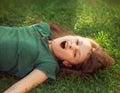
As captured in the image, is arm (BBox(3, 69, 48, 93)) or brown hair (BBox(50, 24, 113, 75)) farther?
brown hair (BBox(50, 24, 113, 75))

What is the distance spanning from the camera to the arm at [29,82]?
273 cm

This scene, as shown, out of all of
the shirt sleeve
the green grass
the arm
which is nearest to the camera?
the arm

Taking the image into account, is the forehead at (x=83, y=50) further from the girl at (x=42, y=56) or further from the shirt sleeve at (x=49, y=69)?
the shirt sleeve at (x=49, y=69)

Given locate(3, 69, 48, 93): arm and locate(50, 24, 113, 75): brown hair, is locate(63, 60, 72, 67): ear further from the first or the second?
locate(3, 69, 48, 93): arm

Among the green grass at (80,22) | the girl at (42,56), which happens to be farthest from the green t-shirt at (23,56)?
the green grass at (80,22)

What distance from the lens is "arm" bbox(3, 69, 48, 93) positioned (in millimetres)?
2730

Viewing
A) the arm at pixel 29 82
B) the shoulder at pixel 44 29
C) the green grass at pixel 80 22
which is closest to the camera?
the arm at pixel 29 82

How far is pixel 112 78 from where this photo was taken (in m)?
3.17

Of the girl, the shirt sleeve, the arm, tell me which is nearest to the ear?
the girl

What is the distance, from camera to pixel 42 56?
9.71 ft

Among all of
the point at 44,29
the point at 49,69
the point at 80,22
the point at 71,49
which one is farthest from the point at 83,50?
the point at 80,22

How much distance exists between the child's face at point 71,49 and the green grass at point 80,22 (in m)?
0.16

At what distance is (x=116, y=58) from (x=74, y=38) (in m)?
0.54

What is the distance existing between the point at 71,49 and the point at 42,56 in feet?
0.76
